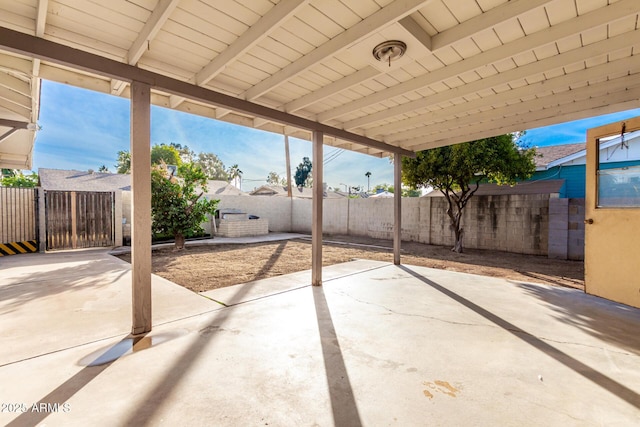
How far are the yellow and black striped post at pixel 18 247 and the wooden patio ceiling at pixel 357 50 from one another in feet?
21.0


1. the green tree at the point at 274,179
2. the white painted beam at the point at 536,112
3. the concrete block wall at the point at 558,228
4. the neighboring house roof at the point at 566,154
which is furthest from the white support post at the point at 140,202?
the green tree at the point at 274,179

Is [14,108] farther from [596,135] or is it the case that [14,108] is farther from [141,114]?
[596,135]

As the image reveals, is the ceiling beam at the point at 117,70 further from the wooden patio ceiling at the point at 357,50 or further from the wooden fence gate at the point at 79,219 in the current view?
the wooden fence gate at the point at 79,219

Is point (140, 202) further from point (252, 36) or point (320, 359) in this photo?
point (320, 359)

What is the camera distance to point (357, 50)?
2.38m

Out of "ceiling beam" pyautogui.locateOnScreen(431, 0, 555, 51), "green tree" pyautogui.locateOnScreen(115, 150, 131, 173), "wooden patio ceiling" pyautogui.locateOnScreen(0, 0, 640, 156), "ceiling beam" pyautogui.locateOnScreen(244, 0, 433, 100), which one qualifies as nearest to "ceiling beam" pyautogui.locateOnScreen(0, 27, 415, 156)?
"wooden patio ceiling" pyautogui.locateOnScreen(0, 0, 640, 156)

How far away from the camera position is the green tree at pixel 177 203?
7388 mm

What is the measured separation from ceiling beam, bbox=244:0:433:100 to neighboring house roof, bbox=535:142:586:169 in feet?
36.3

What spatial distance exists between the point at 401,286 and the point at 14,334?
4.29 m

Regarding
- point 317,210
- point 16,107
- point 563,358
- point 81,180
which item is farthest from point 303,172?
point 563,358

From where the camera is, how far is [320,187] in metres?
4.26

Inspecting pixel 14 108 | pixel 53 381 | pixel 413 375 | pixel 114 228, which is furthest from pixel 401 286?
pixel 114 228

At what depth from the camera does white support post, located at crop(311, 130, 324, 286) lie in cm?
421

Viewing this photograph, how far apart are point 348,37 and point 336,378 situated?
8.23 feet
